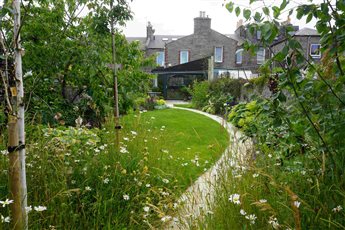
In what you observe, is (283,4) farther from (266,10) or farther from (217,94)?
(217,94)

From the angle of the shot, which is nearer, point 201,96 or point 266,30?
point 266,30

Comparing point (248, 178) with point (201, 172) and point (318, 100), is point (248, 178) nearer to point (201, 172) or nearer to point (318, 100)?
point (318, 100)

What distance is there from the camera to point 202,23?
1179 inches

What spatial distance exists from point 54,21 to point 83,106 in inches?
56.6

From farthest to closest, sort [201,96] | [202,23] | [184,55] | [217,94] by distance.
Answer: [184,55]
[202,23]
[201,96]
[217,94]

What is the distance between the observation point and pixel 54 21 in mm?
5008

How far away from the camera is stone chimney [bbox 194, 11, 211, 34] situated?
29.7 meters

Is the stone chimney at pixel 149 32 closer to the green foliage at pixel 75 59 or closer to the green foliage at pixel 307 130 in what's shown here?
the green foliage at pixel 75 59

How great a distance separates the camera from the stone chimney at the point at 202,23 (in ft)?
97.5

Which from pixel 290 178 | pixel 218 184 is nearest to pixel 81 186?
pixel 218 184

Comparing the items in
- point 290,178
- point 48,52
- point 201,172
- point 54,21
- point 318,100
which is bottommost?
point 201,172

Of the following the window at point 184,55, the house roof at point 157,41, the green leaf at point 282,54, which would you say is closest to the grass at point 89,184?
the green leaf at point 282,54

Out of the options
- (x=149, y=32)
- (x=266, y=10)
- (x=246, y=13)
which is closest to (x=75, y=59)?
(x=246, y=13)

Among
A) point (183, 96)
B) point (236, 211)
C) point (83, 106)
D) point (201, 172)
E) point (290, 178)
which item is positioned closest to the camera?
point (236, 211)
